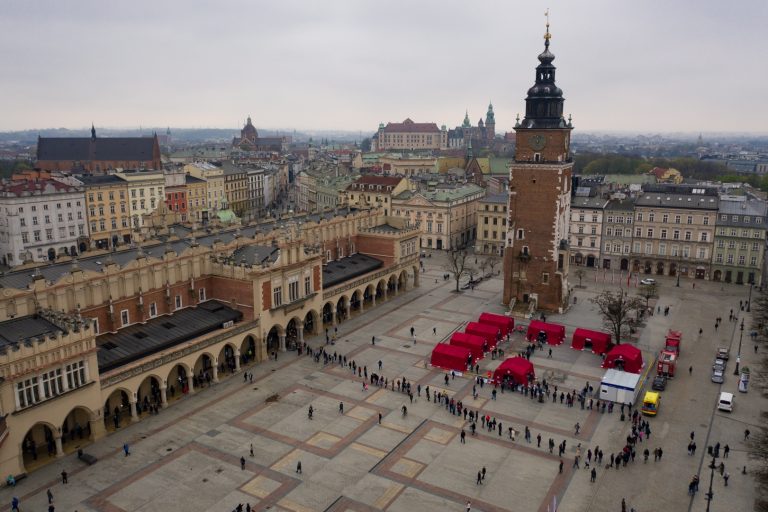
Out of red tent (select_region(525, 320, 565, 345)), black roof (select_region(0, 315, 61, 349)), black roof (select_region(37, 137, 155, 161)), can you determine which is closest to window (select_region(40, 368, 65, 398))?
black roof (select_region(0, 315, 61, 349))

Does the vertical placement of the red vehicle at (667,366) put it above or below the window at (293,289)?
below

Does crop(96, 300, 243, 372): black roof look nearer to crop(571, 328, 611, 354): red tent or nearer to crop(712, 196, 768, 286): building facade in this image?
crop(571, 328, 611, 354): red tent

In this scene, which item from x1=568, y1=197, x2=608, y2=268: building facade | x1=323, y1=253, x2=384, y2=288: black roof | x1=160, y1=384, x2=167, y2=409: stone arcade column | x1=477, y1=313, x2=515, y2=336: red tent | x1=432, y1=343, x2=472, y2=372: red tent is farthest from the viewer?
x1=568, y1=197, x2=608, y2=268: building facade

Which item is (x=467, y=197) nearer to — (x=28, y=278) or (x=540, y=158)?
(x=540, y=158)

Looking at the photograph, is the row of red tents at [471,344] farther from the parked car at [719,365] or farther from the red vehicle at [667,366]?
the parked car at [719,365]

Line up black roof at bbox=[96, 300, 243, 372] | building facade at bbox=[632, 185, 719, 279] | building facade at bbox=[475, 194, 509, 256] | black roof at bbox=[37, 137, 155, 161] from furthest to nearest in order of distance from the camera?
black roof at bbox=[37, 137, 155, 161] < building facade at bbox=[475, 194, 509, 256] < building facade at bbox=[632, 185, 719, 279] < black roof at bbox=[96, 300, 243, 372]

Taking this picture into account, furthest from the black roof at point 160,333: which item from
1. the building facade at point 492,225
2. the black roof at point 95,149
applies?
the black roof at point 95,149
